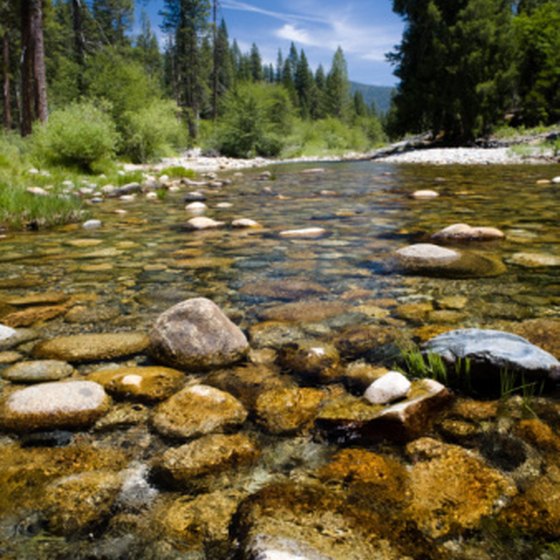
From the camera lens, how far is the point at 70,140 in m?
11.1

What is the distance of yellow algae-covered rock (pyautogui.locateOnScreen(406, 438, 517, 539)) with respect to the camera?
3.45 feet

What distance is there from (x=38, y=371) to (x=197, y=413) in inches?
29.6

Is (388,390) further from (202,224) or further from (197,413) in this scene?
(202,224)

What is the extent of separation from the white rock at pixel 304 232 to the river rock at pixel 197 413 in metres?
3.18

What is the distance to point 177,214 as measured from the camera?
657 cm

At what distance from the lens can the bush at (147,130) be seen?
17.5m

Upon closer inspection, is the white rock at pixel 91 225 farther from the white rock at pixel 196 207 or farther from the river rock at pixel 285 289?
the river rock at pixel 285 289

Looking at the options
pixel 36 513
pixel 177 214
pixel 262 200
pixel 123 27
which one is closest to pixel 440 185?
pixel 262 200

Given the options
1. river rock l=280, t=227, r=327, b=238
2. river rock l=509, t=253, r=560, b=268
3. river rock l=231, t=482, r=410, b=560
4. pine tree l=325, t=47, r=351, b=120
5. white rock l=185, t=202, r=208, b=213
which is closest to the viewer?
river rock l=231, t=482, r=410, b=560

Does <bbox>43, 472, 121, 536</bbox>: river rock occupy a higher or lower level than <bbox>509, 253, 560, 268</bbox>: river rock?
lower

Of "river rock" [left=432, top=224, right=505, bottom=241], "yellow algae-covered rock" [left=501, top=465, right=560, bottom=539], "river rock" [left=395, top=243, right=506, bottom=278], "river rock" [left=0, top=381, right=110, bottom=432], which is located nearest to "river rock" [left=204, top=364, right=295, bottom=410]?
"river rock" [left=0, top=381, right=110, bottom=432]

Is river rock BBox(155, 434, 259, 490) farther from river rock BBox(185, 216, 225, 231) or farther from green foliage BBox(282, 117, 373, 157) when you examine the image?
green foliage BBox(282, 117, 373, 157)

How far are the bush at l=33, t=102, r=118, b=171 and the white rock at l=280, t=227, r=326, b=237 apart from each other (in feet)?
27.9

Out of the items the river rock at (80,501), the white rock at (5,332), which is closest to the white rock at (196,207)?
the white rock at (5,332)
